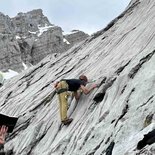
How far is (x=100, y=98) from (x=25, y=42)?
10919cm

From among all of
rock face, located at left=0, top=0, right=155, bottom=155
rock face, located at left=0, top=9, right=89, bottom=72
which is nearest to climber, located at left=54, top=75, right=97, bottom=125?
rock face, located at left=0, top=0, right=155, bottom=155

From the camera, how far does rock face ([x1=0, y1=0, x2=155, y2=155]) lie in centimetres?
1627

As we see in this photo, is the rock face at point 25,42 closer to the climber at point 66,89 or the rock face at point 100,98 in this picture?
the rock face at point 100,98

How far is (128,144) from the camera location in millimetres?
14055

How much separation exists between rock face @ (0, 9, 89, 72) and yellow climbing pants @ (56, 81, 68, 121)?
91.5 meters

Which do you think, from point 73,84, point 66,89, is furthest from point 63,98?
point 73,84

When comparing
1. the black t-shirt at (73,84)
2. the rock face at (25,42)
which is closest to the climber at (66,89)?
the black t-shirt at (73,84)

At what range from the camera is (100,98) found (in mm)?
20453

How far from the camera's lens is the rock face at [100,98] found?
16266 mm

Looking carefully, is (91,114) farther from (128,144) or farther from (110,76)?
(128,144)

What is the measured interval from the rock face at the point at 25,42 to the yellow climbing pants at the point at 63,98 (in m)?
91.5

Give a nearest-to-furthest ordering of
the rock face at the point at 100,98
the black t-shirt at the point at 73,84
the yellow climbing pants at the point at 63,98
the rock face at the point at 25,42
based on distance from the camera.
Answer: the rock face at the point at 100,98 → the yellow climbing pants at the point at 63,98 → the black t-shirt at the point at 73,84 → the rock face at the point at 25,42

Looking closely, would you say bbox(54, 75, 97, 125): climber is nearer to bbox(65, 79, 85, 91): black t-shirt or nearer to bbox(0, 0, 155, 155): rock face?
bbox(65, 79, 85, 91): black t-shirt

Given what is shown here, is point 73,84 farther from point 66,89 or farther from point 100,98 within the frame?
point 100,98
